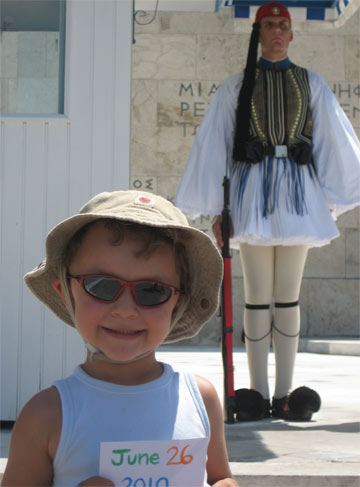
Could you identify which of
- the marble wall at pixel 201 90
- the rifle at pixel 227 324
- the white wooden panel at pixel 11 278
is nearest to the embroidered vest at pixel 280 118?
the rifle at pixel 227 324

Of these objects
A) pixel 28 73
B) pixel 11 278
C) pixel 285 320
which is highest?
pixel 28 73

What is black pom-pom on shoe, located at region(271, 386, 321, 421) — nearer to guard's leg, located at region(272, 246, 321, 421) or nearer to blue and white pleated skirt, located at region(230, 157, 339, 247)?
guard's leg, located at region(272, 246, 321, 421)

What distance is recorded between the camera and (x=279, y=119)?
4266mm

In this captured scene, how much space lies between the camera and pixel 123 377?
5.22 feet

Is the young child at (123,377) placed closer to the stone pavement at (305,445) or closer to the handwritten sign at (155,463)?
the handwritten sign at (155,463)

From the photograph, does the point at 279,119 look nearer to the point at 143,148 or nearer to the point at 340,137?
the point at 340,137

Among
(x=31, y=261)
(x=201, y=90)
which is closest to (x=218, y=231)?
(x=31, y=261)

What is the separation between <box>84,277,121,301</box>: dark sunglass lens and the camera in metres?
1.52

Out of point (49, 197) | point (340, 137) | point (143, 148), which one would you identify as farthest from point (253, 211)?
point (143, 148)

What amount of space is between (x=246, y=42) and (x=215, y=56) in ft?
1.35

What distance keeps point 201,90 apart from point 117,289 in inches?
375

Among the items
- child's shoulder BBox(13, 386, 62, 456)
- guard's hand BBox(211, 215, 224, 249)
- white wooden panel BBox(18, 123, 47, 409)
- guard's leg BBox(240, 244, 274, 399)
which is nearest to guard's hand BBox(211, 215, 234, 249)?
guard's hand BBox(211, 215, 224, 249)

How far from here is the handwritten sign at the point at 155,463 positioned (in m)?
Answer: 1.44

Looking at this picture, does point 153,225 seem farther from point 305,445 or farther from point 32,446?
point 305,445
